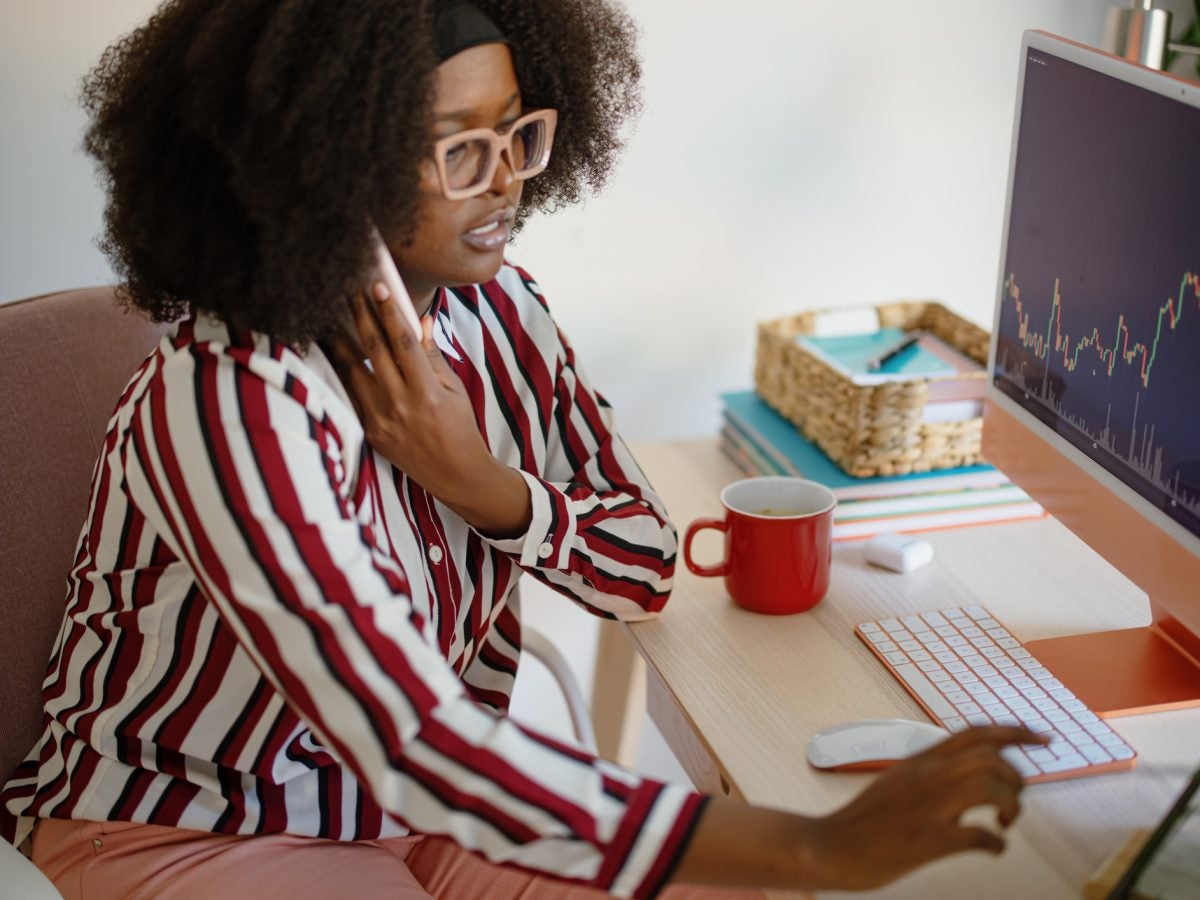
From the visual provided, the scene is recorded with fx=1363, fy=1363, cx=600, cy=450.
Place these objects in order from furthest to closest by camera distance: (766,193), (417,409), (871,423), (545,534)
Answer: (766,193)
(871,423)
(545,534)
(417,409)

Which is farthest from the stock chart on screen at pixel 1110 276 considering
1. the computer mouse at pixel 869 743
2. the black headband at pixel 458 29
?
the black headband at pixel 458 29

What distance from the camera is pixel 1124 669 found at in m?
1.13

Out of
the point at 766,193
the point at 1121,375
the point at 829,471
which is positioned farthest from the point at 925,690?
the point at 766,193

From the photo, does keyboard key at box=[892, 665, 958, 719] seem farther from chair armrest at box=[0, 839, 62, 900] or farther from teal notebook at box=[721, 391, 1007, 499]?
chair armrest at box=[0, 839, 62, 900]

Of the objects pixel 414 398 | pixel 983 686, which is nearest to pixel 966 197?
pixel 983 686

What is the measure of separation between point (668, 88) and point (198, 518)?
106 cm

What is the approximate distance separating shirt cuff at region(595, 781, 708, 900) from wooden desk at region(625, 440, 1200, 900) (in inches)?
6.2

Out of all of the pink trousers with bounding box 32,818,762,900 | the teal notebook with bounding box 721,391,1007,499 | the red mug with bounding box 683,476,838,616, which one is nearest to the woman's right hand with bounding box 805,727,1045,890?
the pink trousers with bounding box 32,818,762,900

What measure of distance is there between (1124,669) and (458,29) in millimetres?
741

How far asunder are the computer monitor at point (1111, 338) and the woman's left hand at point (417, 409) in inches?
19.6

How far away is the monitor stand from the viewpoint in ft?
3.58

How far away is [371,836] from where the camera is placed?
1.13 metres

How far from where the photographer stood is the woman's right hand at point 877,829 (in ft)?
2.59

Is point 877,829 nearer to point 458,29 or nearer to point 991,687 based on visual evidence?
point 991,687
